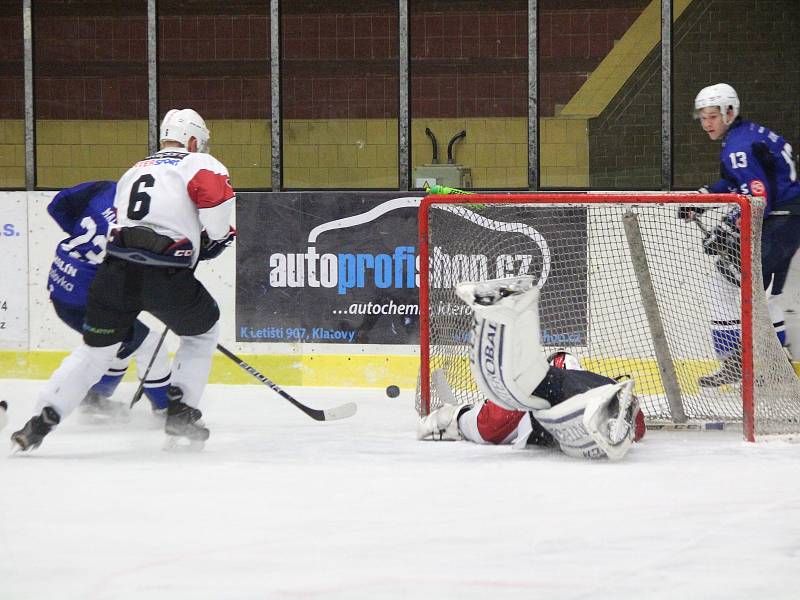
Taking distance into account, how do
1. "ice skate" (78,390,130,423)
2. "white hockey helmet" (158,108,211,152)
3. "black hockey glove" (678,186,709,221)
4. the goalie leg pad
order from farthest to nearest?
1. "ice skate" (78,390,130,423)
2. "black hockey glove" (678,186,709,221)
3. the goalie leg pad
4. "white hockey helmet" (158,108,211,152)

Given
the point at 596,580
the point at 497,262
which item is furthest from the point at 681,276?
the point at 596,580

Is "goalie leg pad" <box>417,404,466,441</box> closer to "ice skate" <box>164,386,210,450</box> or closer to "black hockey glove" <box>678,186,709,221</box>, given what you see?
"ice skate" <box>164,386,210,450</box>

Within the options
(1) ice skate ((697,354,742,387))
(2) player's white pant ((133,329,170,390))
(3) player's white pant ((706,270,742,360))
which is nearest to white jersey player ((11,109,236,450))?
(2) player's white pant ((133,329,170,390))

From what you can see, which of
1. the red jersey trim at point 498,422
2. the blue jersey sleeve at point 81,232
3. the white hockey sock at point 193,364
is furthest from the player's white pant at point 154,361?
the red jersey trim at point 498,422

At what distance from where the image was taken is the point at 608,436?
4.07 m

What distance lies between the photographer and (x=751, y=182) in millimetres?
5383

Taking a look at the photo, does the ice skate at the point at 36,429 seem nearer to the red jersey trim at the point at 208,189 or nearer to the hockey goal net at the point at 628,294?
the red jersey trim at the point at 208,189

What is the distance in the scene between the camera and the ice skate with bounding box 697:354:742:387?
512cm

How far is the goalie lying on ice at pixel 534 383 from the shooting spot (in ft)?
13.2

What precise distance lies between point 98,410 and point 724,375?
2.54 m

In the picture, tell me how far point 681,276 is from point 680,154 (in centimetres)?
143

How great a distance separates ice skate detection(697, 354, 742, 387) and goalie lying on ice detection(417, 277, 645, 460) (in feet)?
3.40

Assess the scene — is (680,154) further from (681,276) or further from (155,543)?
(155,543)

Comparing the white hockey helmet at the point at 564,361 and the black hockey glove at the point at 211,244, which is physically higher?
the black hockey glove at the point at 211,244
